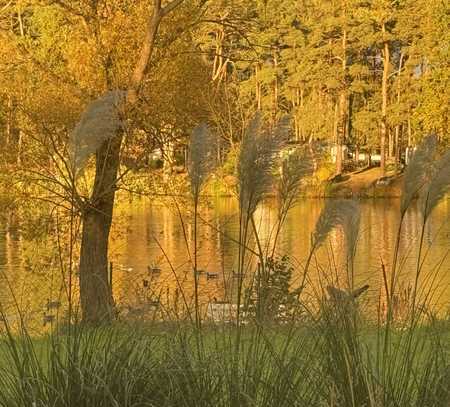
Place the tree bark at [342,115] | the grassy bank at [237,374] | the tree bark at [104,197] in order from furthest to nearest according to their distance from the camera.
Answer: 1. the tree bark at [342,115]
2. the tree bark at [104,197]
3. the grassy bank at [237,374]

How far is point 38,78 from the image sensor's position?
13695mm

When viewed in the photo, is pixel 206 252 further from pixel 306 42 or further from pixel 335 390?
pixel 306 42

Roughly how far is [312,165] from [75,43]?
10.2 meters

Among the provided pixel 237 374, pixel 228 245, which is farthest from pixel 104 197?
pixel 228 245

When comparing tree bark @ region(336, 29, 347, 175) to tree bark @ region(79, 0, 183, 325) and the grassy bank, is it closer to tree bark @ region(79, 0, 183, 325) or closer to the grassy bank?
tree bark @ region(79, 0, 183, 325)

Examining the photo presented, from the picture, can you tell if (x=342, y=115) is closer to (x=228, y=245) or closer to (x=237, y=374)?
(x=228, y=245)

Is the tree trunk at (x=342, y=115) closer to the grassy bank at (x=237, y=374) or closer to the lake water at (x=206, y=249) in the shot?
the lake water at (x=206, y=249)

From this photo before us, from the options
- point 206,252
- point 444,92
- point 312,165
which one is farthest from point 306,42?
point 312,165

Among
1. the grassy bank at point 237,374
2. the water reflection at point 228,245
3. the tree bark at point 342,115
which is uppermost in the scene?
the tree bark at point 342,115

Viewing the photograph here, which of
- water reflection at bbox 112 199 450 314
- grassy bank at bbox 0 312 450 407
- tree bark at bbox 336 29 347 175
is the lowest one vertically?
water reflection at bbox 112 199 450 314

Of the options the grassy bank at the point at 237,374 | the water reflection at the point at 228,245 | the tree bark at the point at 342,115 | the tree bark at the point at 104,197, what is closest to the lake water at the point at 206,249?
the water reflection at the point at 228,245

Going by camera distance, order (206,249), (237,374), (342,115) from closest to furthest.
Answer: (237,374)
(206,249)
(342,115)

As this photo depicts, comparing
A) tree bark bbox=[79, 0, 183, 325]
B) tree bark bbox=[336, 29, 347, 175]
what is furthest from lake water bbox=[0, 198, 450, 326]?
tree bark bbox=[336, 29, 347, 175]

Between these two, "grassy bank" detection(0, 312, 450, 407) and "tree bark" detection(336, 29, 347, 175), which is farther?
"tree bark" detection(336, 29, 347, 175)
